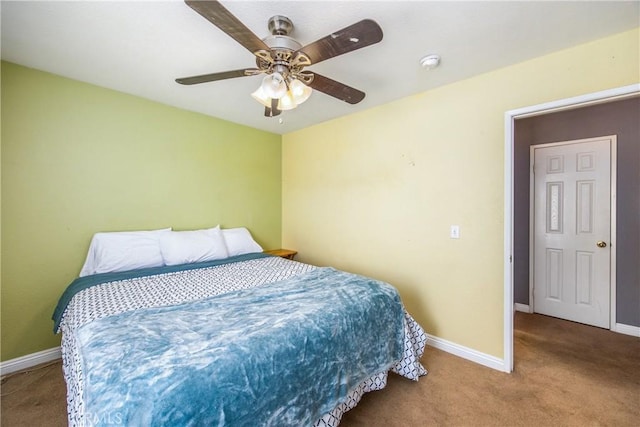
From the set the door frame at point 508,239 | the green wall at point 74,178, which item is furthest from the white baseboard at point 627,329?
the green wall at point 74,178

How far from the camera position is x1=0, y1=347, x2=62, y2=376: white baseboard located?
2.00m

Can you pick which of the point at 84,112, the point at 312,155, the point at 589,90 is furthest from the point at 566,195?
the point at 84,112

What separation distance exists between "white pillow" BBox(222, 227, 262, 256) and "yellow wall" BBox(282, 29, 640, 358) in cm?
95

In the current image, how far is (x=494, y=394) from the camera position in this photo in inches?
70.7

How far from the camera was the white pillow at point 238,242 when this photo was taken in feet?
9.86

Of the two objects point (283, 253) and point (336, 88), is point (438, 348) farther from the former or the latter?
point (336, 88)

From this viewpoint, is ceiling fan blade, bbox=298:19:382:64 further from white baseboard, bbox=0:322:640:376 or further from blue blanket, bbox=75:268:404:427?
white baseboard, bbox=0:322:640:376

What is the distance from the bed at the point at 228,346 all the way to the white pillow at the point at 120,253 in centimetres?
2

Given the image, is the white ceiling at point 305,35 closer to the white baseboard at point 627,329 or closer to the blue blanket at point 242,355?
the blue blanket at point 242,355

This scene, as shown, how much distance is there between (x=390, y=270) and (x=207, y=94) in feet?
8.23

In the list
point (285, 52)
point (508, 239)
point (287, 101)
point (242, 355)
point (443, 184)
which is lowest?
point (242, 355)

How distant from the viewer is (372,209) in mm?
2893

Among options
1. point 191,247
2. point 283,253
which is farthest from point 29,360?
point 283,253

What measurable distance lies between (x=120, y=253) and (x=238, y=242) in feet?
3.60
